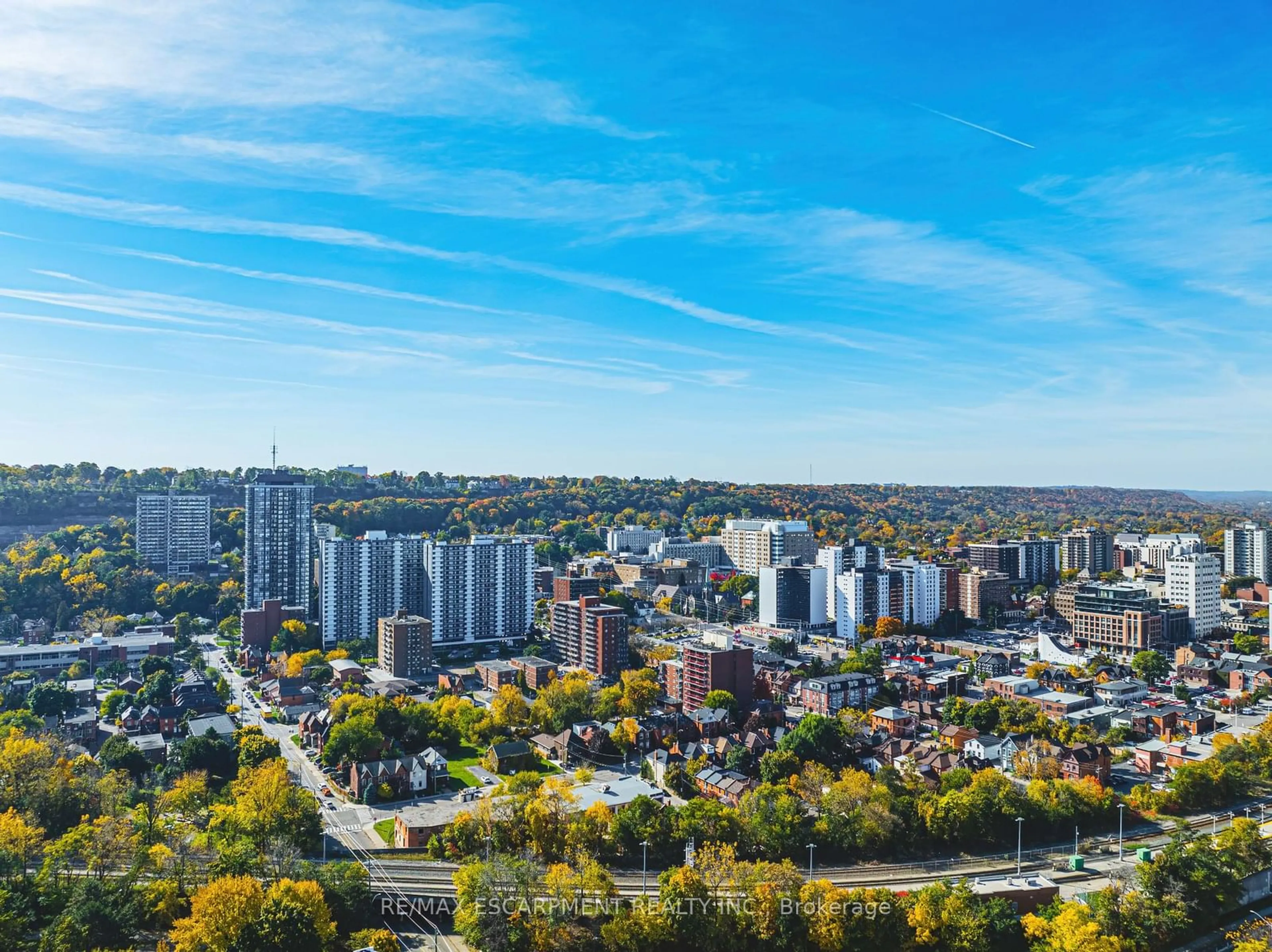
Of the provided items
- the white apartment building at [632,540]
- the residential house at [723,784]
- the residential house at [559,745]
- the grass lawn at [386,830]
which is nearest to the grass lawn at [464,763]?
the residential house at [559,745]

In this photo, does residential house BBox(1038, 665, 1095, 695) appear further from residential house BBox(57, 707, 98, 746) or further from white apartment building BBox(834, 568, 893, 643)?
residential house BBox(57, 707, 98, 746)

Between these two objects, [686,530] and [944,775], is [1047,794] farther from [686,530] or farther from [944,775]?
[686,530]

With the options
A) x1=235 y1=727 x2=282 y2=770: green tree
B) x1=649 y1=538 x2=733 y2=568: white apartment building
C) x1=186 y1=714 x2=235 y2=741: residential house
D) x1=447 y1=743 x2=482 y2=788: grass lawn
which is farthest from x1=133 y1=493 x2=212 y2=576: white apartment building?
x1=447 y1=743 x2=482 y2=788: grass lawn

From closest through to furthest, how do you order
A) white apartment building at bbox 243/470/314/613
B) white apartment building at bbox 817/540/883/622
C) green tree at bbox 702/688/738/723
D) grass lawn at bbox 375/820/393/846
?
grass lawn at bbox 375/820/393/846 < green tree at bbox 702/688/738/723 < white apartment building at bbox 243/470/314/613 < white apartment building at bbox 817/540/883/622

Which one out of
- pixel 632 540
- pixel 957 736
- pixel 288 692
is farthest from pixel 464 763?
pixel 632 540

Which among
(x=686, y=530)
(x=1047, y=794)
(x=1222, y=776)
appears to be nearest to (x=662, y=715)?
(x=1047, y=794)
